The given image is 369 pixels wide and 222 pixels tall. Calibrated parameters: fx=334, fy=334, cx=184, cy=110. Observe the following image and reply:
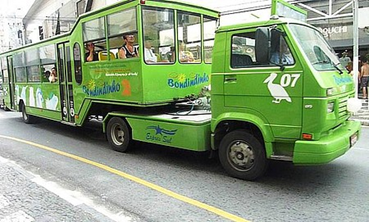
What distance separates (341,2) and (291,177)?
12.9 metres

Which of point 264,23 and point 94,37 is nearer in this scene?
point 264,23

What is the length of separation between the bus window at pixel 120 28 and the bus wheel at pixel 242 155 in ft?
8.25

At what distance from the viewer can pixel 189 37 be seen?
7.10 m

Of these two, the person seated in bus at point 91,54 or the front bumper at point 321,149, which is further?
the person seated in bus at point 91,54

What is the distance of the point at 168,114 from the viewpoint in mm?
6504

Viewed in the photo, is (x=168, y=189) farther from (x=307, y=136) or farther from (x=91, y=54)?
(x=91, y=54)

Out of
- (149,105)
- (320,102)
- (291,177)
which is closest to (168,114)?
(149,105)

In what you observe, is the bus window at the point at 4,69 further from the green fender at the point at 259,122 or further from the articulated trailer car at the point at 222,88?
the green fender at the point at 259,122

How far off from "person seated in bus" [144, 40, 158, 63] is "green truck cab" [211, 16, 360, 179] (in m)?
1.55

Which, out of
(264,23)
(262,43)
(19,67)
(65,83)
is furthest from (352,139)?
(19,67)

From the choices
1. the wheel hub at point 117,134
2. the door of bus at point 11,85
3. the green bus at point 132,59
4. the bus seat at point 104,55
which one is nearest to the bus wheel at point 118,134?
the wheel hub at point 117,134

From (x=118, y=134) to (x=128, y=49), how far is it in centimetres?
191

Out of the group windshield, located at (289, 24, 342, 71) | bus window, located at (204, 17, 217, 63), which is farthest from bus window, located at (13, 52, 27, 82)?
windshield, located at (289, 24, 342, 71)

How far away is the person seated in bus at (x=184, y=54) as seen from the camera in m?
6.86
